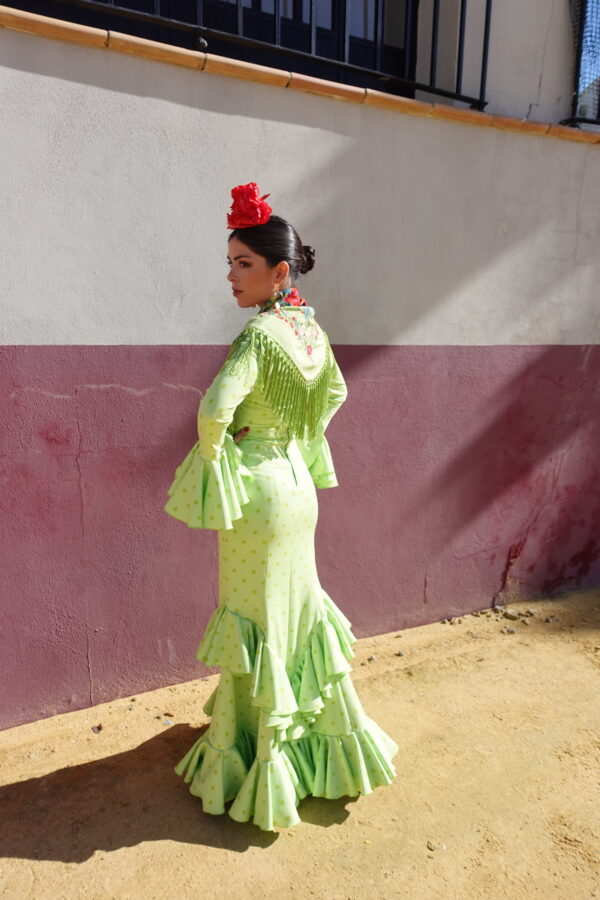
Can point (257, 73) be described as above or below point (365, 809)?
above

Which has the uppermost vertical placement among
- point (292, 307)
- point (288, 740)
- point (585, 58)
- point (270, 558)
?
point (585, 58)

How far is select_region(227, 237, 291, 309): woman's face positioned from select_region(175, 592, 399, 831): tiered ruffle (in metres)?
1.11

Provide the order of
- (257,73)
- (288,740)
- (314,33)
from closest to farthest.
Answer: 1. (288,740)
2. (257,73)
3. (314,33)

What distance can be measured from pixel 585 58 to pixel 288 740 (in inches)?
161

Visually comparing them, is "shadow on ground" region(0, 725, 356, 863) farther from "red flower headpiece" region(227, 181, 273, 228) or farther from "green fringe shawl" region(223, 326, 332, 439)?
"red flower headpiece" region(227, 181, 273, 228)

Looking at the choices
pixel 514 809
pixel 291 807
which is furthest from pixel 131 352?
pixel 514 809

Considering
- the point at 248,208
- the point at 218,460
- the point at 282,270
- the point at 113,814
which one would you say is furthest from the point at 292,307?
the point at 113,814

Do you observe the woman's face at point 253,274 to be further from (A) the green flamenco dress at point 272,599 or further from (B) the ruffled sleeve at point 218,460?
(B) the ruffled sleeve at point 218,460

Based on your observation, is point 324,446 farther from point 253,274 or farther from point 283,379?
point 253,274

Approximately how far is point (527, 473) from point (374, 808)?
93.4 inches

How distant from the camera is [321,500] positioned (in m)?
3.69

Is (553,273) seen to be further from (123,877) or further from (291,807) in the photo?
(123,877)

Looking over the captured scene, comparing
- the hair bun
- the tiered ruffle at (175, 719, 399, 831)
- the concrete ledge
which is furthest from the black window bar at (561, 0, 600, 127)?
the tiered ruffle at (175, 719, 399, 831)

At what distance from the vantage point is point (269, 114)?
10.6 feet
